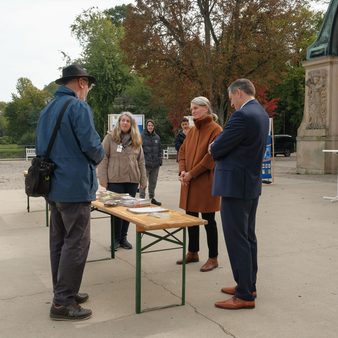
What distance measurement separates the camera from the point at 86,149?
3912 mm

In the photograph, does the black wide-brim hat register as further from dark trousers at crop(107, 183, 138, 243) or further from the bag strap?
dark trousers at crop(107, 183, 138, 243)

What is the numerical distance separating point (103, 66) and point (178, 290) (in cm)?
3384

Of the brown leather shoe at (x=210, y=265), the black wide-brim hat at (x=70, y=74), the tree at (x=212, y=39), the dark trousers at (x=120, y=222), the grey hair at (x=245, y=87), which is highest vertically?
the tree at (x=212, y=39)

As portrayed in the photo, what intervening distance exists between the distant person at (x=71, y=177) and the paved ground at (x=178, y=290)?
0.26 metres

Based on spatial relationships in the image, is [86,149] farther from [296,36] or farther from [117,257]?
[296,36]

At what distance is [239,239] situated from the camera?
419 cm

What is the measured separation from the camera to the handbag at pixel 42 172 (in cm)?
391

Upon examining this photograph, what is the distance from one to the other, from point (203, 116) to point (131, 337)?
2567mm

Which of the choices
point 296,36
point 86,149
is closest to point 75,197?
point 86,149

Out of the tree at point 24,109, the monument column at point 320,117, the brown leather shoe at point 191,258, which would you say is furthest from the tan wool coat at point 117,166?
the tree at point 24,109

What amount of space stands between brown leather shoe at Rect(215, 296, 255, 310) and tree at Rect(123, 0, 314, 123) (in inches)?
873

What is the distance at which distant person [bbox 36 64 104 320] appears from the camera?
392 centimetres

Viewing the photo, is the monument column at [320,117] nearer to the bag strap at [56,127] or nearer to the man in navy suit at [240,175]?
the man in navy suit at [240,175]

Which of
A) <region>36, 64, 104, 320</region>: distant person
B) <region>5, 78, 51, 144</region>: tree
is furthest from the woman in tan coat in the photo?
<region>5, 78, 51, 144</region>: tree
